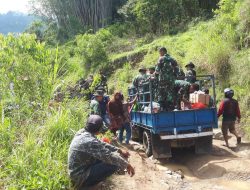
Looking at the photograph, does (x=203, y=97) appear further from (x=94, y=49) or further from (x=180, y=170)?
(x=94, y=49)

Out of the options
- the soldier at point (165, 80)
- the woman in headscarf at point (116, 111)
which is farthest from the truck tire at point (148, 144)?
the woman in headscarf at point (116, 111)

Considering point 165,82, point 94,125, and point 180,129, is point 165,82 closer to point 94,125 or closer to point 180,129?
point 180,129

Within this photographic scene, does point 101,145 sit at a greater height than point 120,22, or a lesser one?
lesser

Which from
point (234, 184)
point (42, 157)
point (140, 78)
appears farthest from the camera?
point (140, 78)

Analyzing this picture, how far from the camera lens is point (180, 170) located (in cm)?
717

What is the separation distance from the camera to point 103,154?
460 centimetres

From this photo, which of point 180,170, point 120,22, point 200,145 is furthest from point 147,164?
point 120,22

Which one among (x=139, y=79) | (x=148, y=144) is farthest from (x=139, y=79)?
(x=148, y=144)

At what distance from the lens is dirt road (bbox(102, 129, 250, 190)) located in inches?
229

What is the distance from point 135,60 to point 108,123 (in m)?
9.07

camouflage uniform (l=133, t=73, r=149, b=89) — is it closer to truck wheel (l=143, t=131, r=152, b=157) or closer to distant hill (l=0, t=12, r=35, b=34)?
truck wheel (l=143, t=131, r=152, b=157)

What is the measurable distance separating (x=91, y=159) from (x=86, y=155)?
0.13 meters

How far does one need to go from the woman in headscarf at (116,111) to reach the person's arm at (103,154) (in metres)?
4.33

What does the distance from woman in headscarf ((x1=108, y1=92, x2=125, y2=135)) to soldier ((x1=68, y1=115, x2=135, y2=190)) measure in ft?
13.5
